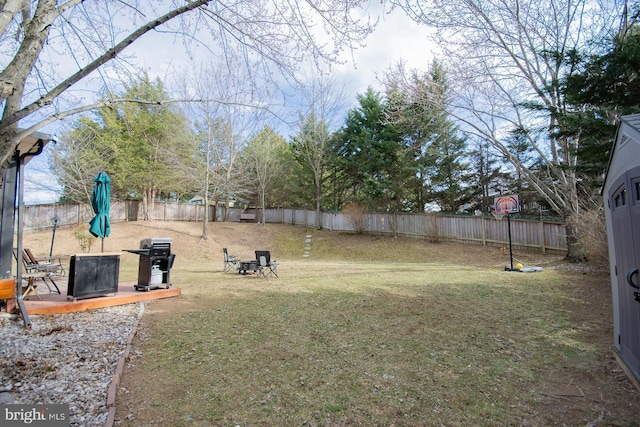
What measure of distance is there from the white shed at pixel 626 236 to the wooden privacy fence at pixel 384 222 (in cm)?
1043

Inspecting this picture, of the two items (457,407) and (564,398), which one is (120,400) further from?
(564,398)

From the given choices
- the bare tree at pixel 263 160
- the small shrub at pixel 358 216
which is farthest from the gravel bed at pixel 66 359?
the bare tree at pixel 263 160

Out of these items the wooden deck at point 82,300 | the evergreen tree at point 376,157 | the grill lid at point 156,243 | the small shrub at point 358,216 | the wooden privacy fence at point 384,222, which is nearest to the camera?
the wooden deck at point 82,300

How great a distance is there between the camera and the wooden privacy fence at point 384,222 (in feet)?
43.9

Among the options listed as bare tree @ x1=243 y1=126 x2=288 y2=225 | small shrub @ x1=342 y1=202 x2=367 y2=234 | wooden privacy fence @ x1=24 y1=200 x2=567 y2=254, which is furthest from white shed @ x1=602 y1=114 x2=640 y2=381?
bare tree @ x1=243 y1=126 x2=288 y2=225

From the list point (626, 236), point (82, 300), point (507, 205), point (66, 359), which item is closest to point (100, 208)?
point (82, 300)

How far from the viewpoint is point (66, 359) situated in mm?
3391

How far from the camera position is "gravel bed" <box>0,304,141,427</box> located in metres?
2.61

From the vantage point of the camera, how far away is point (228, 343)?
13.3ft

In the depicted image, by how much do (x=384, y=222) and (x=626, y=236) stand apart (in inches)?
639

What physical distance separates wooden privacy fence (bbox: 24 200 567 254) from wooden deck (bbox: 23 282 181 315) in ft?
44.6

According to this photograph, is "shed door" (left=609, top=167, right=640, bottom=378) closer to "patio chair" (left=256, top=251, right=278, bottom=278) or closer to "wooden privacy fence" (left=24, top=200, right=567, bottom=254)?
"patio chair" (left=256, top=251, right=278, bottom=278)

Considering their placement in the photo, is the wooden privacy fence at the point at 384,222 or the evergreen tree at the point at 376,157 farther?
the evergreen tree at the point at 376,157

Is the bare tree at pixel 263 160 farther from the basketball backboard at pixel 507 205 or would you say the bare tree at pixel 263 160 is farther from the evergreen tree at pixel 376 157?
the basketball backboard at pixel 507 205
